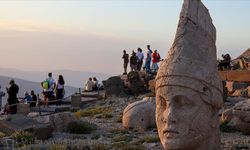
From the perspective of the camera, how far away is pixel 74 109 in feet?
84.4

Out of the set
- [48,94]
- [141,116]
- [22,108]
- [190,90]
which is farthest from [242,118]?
[48,94]

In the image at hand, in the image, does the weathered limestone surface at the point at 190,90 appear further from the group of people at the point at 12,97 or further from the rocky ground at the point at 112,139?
the group of people at the point at 12,97

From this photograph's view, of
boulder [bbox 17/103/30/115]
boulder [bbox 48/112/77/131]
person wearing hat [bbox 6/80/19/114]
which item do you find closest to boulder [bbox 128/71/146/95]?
boulder [bbox 17/103/30/115]

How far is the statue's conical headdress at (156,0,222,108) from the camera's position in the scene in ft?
28.0

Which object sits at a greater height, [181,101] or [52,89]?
[52,89]

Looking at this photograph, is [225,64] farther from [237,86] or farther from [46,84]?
[46,84]

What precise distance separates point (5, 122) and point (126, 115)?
4.07 meters

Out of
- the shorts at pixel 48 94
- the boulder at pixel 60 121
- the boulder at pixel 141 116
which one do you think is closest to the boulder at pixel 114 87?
the shorts at pixel 48 94

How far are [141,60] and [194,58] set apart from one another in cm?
2262

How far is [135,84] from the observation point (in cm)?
2848

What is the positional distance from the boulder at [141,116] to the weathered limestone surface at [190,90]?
8749 mm

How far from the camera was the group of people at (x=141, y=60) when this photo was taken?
1150 inches

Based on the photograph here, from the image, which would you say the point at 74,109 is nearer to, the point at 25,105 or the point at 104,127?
the point at 25,105

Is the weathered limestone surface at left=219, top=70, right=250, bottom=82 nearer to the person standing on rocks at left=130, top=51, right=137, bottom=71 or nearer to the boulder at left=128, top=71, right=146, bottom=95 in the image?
the boulder at left=128, top=71, right=146, bottom=95
